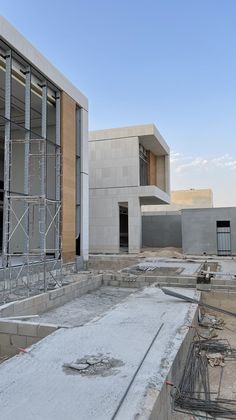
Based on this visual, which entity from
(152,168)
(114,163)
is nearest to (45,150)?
(114,163)

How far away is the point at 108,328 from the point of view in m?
6.32

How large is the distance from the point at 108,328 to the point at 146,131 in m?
21.6

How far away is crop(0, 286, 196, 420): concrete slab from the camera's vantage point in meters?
3.41

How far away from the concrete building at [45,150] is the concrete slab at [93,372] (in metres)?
7.44

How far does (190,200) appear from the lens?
53719 millimetres

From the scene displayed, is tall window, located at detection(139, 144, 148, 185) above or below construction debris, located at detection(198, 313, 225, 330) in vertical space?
above

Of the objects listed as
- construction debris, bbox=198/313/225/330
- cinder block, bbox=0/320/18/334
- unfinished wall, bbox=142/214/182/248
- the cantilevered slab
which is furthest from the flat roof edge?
unfinished wall, bbox=142/214/182/248

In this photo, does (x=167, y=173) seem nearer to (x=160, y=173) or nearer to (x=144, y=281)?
(x=160, y=173)

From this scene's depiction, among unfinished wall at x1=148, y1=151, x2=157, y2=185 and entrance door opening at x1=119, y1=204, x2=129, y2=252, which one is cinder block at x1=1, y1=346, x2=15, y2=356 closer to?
entrance door opening at x1=119, y1=204, x2=129, y2=252

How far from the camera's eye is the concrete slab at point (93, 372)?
→ 341 cm

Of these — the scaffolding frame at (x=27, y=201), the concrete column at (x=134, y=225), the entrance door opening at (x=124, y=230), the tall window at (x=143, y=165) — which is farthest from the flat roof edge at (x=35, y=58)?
the entrance door opening at (x=124, y=230)

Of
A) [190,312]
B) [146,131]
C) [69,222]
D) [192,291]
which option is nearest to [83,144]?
[69,222]

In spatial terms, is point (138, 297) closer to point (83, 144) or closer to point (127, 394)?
point (127, 394)

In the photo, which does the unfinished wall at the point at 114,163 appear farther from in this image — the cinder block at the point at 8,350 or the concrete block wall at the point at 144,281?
the cinder block at the point at 8,350
